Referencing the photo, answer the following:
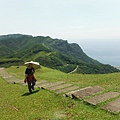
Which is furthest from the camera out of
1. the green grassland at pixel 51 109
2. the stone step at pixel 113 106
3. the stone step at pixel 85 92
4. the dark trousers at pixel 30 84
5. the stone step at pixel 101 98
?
the dark trousers at pixel 30 84

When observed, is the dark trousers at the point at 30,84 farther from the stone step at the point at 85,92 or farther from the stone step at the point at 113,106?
the stone step at the point at 113,106

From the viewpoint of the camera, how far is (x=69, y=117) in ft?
33.5

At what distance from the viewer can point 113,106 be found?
36.3 ft

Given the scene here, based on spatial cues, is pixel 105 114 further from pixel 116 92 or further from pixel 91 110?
pixel 116 92

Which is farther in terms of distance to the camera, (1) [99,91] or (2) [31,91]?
(2) [31,91]

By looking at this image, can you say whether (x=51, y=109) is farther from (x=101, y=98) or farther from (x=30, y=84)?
(x=30, y=84)

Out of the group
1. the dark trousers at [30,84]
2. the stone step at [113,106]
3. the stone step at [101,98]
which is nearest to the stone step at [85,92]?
the stone step at [101,98]

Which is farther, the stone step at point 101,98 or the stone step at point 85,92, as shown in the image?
the stone step at point 85,92

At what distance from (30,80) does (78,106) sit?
7.23 meters

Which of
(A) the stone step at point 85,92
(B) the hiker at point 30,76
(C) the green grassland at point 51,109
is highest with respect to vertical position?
(B) the hiker at point 30,76

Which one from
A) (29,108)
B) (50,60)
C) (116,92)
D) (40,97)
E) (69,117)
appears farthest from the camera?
(50,60)

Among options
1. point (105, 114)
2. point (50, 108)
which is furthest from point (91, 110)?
point (50, 108)

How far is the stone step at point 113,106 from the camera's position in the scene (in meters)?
10.5

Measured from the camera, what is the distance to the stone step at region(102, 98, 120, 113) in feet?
34.4
